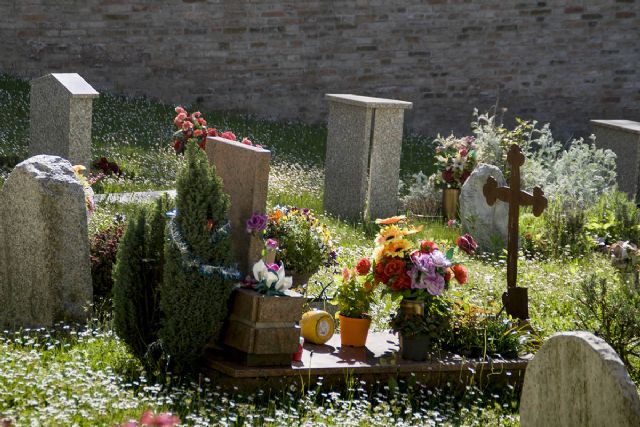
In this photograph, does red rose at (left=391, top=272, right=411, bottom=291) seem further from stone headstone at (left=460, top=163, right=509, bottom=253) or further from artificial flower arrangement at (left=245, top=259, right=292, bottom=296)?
stone headstone at (left=460, top=163, right=509, bottom=253)

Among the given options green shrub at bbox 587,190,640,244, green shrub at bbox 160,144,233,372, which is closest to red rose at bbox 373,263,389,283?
green shrub at bbox 160,144,233,372

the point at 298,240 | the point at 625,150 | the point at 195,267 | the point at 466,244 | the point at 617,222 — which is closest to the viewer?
the point at 195,267

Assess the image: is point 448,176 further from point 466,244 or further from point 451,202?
point 466,244

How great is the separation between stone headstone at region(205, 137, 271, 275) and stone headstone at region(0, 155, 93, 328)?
40.1 inches

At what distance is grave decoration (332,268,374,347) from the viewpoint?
572cm

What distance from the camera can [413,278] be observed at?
550 cm

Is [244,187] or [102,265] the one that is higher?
[244,187]

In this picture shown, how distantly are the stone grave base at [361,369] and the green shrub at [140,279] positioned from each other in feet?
1.19

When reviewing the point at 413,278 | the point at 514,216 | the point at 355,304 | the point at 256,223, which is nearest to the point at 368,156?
the point at 514,216

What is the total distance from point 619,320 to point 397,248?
142 cm

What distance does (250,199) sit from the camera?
212 inches

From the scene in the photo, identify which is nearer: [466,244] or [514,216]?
[514,216]

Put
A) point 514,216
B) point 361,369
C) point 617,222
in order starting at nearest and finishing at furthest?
point 361,369, point 514,216, point 617,222

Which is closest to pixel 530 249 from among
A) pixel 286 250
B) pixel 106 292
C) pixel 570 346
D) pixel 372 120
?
pixel 372 120
